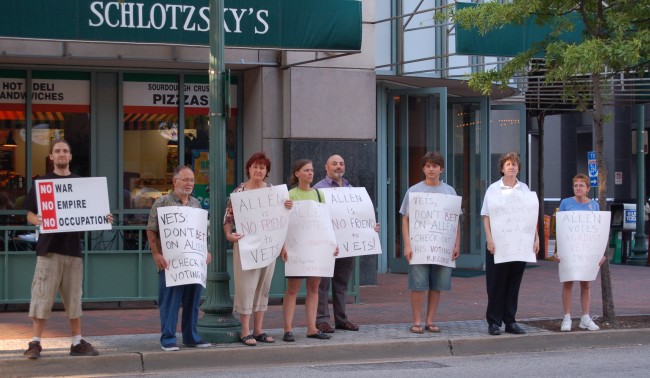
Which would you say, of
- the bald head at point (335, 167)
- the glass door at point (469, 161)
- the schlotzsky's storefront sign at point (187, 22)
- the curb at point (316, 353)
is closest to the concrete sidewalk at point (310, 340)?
the curb at point (316, 353)

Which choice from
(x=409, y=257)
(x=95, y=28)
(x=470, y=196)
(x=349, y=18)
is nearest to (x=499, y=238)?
(x=409, y=257)

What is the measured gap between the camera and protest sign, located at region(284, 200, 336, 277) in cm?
1065

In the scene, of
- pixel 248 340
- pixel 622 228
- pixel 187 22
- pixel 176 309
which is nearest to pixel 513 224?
pixel 248 340

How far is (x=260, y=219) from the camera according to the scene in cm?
1027

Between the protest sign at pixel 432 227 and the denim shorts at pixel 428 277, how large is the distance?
0.27ft

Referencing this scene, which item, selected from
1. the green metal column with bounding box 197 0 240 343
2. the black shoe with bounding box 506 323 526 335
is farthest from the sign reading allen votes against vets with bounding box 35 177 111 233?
the black shoe with bounding box 506 323 526 335

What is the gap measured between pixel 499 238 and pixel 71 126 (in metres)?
7.16

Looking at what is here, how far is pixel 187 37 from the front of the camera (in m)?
13.5

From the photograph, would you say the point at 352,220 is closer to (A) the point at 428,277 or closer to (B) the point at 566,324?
(A) the point at 428,277

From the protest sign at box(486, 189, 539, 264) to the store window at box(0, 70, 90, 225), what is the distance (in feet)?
22.3

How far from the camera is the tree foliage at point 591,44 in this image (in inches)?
453

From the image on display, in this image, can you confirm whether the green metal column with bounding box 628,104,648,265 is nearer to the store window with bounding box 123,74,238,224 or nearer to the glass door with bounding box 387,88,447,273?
the glass door with bounding box 387,88,447,273

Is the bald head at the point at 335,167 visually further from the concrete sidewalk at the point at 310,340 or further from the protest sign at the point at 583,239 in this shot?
the protest sign at the point at 583,239

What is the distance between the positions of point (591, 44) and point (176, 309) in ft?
18.1
